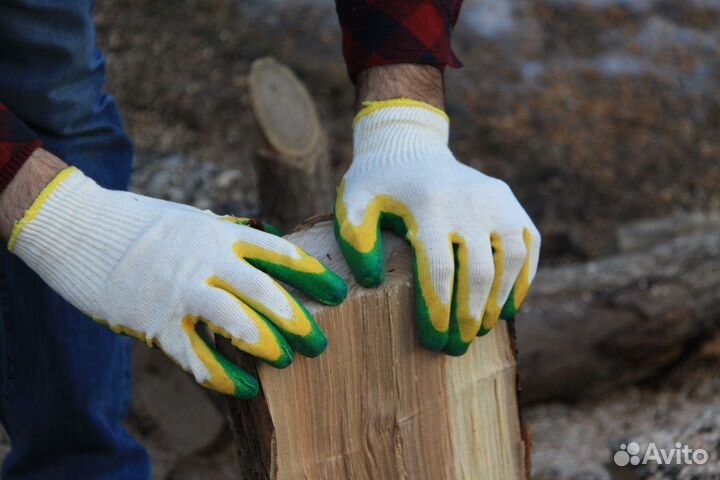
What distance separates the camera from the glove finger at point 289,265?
1260 mm

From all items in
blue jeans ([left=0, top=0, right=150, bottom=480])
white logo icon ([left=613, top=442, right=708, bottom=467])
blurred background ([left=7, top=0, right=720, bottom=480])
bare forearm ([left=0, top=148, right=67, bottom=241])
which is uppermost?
bare forearm ([left=0, top=148, right=67, bottom=241])

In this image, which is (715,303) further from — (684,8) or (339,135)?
(684,8)

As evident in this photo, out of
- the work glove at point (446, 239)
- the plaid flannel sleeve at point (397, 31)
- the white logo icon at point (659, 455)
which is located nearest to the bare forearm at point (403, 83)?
the plaid flannel sleeve at point (397, 31)

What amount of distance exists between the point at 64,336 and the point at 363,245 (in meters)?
0.86

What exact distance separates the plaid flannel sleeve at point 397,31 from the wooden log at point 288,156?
1.10 meters

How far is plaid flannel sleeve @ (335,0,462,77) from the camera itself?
5.34 feet

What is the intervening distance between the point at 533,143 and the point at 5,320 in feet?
9.76

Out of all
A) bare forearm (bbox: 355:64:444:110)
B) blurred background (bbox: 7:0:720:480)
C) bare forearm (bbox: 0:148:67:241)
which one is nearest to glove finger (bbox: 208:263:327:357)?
bare forearm (bbox: 0:148:67:241)

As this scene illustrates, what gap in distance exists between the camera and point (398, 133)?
1.55 meters

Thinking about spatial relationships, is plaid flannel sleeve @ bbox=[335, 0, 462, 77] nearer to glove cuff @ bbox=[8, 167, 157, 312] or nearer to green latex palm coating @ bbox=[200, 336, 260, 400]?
glove cuff @ bbox=[8, 167, 157, 312]

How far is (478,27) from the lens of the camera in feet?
15.6

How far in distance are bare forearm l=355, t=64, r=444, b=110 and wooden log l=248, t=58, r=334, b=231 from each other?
1.12 metres

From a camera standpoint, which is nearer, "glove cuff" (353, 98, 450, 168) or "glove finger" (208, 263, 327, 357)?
"glove finger" (208, 263, 327, 357)

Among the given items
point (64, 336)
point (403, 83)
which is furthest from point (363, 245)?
point (64, 336)
